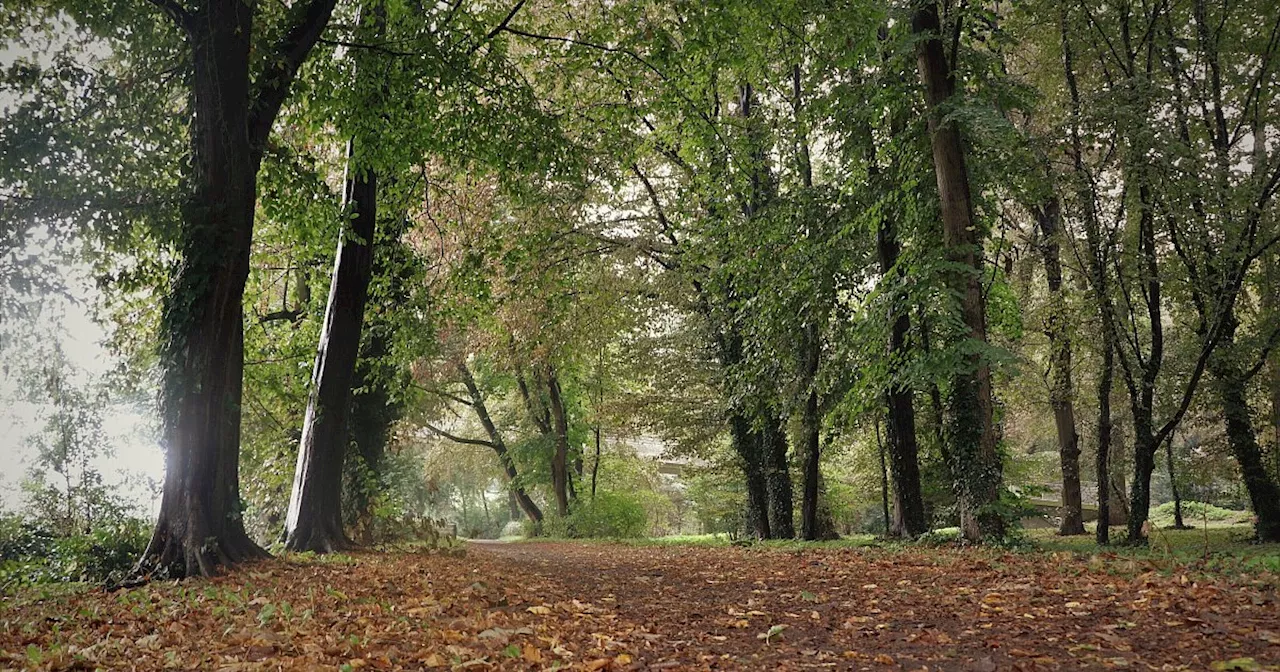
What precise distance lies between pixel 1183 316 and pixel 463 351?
1676cm

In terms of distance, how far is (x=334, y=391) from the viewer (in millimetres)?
10469

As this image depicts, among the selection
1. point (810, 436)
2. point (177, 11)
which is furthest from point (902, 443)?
point (177, 11)

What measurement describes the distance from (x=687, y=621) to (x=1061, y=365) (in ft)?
38.3

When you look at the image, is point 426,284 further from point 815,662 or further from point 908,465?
point 815,662

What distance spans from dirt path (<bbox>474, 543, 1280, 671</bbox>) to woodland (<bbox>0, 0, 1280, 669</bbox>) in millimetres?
44

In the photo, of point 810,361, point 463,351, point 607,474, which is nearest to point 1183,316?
point 810,361

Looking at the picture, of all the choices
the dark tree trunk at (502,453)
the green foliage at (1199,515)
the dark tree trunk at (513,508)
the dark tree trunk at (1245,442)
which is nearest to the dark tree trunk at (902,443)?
the dark tree trunk at (1245,442)

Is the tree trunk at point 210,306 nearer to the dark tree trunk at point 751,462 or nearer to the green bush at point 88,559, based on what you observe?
the green bush at point 88,559

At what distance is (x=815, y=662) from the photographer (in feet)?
14.3

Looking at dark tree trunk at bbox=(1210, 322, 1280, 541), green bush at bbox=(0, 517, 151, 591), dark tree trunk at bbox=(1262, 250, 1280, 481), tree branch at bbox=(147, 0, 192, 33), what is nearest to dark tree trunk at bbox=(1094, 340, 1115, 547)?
dark tree trunk at bbox=(1210, 322, 1280, 541)

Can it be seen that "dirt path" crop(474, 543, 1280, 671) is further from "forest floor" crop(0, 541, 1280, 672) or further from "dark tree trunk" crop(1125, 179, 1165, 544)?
"dark tree trunk" crop(1125, 179, 1165, 544)

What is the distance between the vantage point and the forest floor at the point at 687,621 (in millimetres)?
3980

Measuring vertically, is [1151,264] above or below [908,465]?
above

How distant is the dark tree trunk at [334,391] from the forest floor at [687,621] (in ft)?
7.97
